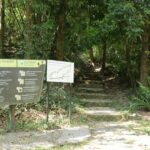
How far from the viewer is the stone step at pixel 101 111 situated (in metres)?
11.5

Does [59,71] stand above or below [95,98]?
above

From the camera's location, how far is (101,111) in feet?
39.2

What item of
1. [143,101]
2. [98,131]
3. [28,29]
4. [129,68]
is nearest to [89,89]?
[129,68]

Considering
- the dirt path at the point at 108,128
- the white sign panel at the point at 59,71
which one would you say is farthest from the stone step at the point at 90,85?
the white sign panel at the point at 59,71

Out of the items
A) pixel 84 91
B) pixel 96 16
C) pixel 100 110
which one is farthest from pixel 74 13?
pixel 100 110

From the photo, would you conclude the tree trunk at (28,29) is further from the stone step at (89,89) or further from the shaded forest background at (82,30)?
the stone step at (89,89)

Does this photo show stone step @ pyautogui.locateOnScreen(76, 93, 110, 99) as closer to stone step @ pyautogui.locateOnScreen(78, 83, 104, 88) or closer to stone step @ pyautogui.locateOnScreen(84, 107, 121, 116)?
stone step @ pyautogui.locateOnScreen(78, 83, 104, 88)

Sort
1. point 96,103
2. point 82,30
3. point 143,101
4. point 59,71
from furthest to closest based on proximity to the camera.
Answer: point 82,30 → point 96,103 → point 143,101 → point 59,71

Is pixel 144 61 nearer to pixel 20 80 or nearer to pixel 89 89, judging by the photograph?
pixel 89 89

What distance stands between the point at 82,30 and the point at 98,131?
5598 millimetres

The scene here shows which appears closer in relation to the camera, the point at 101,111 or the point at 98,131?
the point at 98,131

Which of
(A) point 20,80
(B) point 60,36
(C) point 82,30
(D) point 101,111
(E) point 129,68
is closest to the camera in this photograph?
(A) point 20,80

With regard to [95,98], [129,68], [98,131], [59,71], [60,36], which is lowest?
[98,131]

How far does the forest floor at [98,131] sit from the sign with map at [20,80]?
2.50ft
